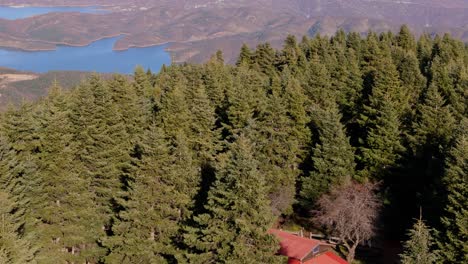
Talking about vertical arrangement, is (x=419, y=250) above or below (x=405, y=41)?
below

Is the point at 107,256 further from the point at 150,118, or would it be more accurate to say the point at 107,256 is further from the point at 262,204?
the point at 150,118

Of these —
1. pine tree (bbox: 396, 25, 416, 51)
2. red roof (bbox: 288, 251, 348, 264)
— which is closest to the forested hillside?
red roof (bbox: 288, 251, 348, 264)

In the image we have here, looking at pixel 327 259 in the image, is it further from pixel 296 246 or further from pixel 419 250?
pixel 419 250

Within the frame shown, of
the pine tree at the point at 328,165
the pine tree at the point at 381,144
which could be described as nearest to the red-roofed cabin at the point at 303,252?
the pine tree at the point at 328,165

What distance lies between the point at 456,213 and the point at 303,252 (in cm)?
1004

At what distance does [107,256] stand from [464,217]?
65.2 feet

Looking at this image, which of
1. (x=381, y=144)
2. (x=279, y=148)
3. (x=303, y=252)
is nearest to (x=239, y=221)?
(x=303, y=252)

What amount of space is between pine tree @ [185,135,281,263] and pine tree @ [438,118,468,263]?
10298 mm

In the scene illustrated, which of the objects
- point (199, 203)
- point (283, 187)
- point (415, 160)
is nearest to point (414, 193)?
point (415, 160)

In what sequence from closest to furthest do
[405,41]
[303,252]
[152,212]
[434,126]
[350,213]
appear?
[152,212] < [303,252] < [350,213] < [434,126] < [405,41]

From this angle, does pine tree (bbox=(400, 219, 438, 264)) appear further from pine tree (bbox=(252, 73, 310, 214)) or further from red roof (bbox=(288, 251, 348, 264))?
pine tree (bbox=(252, 73, 310, 214))

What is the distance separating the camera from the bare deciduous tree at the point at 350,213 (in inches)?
1305

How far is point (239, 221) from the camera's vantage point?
A: 22.2 meters

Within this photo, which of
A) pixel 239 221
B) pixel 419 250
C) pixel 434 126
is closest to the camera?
pixel 239 221
